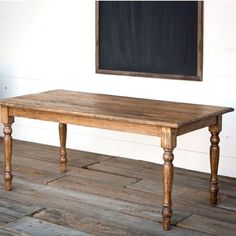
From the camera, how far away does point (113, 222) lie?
376 cm

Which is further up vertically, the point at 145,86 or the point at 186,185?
the point at 145,86

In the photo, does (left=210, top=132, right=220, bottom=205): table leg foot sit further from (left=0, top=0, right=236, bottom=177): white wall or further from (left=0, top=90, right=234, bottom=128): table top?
(left=0, top=0, right=236, bottom=177): white wall

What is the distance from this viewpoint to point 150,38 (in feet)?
16.1

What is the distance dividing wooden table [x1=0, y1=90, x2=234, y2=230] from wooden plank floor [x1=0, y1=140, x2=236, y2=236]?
0.56ft

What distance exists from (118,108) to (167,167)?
2.03ft

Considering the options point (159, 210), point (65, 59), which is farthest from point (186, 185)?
point (65, 59)

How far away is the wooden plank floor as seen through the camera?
368cm

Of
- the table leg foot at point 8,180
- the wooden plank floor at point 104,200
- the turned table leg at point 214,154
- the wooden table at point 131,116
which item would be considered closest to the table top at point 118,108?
the wooden table at point 131,116

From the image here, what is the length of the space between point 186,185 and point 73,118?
3.56 ft

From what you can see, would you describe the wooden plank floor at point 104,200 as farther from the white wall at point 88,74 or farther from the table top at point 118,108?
the table top at point 118,108

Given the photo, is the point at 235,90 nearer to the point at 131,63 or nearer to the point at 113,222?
the point at 131,63

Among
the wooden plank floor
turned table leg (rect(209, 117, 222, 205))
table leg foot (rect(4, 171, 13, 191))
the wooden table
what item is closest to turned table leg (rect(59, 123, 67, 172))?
the wooden plank floor

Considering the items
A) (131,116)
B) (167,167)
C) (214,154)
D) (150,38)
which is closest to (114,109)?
(131,116)

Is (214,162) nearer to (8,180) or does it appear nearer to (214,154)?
(214,154)
